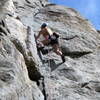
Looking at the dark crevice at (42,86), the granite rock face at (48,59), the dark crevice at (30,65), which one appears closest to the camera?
Answer: the granite rock face at (48,59)

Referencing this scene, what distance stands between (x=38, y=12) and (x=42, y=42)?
6378mm

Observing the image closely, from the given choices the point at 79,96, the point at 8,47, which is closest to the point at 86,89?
the point at 79,96

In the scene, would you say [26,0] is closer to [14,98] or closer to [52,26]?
[52,26]

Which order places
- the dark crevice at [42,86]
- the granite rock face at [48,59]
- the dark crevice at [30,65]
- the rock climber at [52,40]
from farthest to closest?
1. the rock climber at [52,40]
2. the dark crevice at [30,65]
3. the dark crevice at [42,86]
4. the granite rock face at [48,59]

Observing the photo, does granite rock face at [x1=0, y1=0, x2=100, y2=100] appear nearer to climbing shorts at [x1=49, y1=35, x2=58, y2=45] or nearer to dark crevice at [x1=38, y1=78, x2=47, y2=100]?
dark crevice at [x1=38, y1=78, x2=47, y2=100]

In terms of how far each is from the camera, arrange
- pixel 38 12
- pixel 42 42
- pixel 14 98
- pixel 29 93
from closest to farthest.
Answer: pixel 14 98, pixel 29 93, pixel 42 42, pixel 38 12

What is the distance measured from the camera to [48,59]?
2030cm

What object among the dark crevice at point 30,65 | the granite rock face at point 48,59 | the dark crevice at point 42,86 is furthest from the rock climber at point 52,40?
the dark crevice at point 30,65

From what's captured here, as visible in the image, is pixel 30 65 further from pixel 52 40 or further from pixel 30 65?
pixel 52 40

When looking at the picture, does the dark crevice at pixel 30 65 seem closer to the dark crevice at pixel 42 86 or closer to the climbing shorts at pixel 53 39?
the dark crevice at pixel 42 86

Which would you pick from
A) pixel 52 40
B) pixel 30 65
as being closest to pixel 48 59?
pixel 52 40

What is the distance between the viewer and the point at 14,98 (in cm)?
1233

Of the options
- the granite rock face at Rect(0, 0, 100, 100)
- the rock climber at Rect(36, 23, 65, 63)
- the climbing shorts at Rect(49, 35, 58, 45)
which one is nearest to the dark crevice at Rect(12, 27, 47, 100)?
the granite rock face at Rect(0, 0, 100, 100)

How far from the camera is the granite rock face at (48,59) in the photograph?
13.5 m
